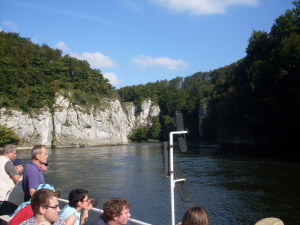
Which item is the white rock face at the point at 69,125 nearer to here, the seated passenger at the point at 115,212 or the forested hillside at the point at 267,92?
the forested hillside at the point at 267,92

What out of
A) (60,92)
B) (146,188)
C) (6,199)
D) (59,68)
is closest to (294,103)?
(146,188)

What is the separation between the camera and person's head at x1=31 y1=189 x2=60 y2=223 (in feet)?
12.3

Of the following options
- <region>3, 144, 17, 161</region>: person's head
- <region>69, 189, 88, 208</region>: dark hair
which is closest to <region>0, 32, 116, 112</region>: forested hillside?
<region>3, 144, 17, 161</region>: person's head

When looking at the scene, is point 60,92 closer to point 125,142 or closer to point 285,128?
point 125,142

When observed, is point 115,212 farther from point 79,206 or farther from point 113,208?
point 79,206

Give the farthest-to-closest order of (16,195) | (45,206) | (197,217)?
(16,195) → (45,206) → (197,217)

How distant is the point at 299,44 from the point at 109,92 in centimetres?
6924

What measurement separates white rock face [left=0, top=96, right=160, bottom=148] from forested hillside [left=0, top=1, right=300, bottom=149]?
250 centimetres

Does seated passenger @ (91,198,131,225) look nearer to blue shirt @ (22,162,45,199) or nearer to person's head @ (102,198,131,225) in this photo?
person's head @ (102,198,131,225)

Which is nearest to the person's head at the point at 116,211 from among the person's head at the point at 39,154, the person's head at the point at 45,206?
the person's head at the point at 45,206

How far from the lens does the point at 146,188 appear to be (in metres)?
18.6

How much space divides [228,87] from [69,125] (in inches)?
1528

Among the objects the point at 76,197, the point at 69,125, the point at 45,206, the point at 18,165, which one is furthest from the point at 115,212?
the point at 69,125

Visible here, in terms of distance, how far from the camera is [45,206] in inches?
148
